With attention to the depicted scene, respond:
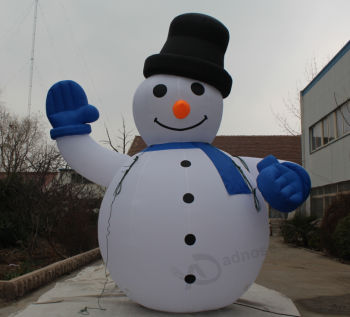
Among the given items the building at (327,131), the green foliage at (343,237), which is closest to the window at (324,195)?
the building at (327,131)

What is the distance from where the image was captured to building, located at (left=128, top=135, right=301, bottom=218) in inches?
981

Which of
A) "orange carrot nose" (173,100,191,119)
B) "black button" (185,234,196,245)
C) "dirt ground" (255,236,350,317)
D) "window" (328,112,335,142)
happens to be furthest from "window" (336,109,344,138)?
"black button" (185,234,196,245)

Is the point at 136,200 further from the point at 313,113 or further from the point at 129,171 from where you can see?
the point at 313,113

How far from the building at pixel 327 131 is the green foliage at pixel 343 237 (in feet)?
10.8

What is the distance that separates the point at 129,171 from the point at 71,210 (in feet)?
21.4

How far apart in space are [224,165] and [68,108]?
7.23ft

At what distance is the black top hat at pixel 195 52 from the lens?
434 centimetres

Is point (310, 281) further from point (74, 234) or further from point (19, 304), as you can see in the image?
point (74, 234)

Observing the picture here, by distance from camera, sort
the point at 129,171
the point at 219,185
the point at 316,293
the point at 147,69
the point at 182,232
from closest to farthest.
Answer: the point at 182,232
the point at 219,185
the point at 129,171
the point at 147,69
the point at 316,293

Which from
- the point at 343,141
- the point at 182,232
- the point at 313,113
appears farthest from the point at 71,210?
the point at 313,113

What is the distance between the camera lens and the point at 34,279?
6.46m

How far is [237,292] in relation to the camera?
4148 millimetres

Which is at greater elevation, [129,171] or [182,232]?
[129,171]

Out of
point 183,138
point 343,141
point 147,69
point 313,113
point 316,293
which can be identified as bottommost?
point 316,293
